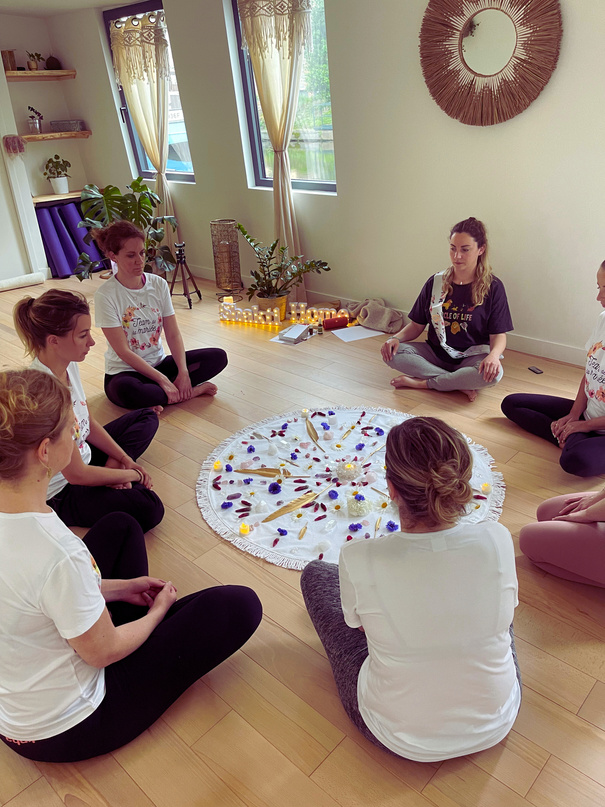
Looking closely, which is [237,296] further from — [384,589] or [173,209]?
[384,589]

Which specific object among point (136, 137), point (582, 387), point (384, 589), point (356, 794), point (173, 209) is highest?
point (136, 137)

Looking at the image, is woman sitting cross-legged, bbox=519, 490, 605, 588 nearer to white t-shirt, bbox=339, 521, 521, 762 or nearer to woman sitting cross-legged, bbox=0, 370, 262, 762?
white t-shirt, bbox=339, 521, 521, 762

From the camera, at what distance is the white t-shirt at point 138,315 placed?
9.02ft

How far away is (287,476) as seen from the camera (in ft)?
7.74

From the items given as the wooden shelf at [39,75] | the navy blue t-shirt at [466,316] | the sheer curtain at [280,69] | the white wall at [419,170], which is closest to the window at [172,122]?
the white wall at [419,170]

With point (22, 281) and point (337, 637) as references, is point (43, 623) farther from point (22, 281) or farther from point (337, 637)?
point (22, 281)

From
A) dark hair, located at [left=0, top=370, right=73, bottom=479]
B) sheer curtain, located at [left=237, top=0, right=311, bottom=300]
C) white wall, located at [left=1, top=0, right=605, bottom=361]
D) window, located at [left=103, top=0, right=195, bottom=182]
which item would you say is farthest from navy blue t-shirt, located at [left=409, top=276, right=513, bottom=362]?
window, located at [left=103, top=0, right=195, bottom=182]

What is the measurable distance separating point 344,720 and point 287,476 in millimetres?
1060

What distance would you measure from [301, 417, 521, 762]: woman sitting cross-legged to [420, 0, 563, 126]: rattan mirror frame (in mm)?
2449

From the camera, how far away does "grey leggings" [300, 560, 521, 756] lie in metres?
1.32

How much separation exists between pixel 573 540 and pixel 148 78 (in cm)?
497

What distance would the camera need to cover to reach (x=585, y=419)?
229cm

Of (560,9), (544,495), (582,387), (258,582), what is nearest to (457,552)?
(258,582)

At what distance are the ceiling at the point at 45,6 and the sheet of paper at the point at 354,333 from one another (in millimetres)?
3543
